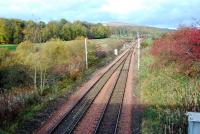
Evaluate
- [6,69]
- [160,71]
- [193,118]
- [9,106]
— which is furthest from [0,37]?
[193,118]

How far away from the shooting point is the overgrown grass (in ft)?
60.7

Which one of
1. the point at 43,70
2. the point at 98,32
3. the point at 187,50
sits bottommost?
the point at 43,70

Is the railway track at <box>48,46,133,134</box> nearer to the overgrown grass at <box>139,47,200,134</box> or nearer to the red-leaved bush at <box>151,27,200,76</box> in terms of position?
the overgrown grass at <box>139,47,200,134</box>

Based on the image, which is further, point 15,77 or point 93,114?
point 15,77

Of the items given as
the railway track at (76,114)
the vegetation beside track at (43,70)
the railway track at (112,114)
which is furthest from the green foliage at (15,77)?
the railway track at (112,114)

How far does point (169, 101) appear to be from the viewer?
2323 centimetres

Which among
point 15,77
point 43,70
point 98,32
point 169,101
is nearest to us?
point 169,101

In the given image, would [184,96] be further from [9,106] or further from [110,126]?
[9,106]

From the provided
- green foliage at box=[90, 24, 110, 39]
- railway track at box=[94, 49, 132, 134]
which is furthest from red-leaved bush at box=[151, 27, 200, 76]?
green foliage at box=[90, 24, 110, 39]

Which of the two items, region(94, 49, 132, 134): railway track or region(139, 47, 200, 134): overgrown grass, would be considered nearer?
region(139, 47, 200, 134): overgrown grass

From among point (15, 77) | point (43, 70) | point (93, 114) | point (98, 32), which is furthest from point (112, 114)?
point (98, 32)

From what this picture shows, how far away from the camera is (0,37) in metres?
93.1

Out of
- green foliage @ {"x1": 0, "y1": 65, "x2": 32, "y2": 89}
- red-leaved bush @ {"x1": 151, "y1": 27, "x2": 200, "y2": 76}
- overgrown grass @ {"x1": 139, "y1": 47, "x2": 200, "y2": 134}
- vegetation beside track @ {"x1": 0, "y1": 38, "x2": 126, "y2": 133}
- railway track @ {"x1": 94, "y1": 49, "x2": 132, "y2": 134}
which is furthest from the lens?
green foliage @ {"x1": 0, "y1": 65, "x2": 32, "y2": 89}

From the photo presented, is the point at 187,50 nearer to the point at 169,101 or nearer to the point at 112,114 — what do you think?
the point at 169,101
